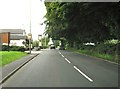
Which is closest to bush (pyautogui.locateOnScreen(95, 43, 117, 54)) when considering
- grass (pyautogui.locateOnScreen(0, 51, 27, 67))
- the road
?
grass (pyautogui.locateOnScreen(0, 51, 27, 67))

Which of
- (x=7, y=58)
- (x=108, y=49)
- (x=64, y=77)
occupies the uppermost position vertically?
(x=108, y=49)

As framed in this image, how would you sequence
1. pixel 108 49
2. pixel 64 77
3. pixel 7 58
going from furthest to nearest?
pixel 108 49 < pixel 7 58 < pixel 64 77

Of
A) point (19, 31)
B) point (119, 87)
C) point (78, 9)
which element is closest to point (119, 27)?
point (78, 9)


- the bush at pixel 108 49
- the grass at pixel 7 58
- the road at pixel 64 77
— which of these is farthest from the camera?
the bush at pixel 108 49

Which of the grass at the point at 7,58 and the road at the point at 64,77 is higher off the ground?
the grass at the point at 7,58

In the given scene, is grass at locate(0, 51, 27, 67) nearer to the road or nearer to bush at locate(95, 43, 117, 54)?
the road

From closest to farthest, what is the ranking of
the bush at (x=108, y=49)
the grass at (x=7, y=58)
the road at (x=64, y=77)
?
the road at (x=64, y=77)
the grass at (x=7, y=58)
the bush at (x=108, y=49)

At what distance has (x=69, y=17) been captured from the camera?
29625mm

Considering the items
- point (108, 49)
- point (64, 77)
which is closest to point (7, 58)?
point (108, 49)

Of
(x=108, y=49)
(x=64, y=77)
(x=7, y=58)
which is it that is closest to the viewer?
(x=64, y=77)

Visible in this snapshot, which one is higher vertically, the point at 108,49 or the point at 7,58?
the point at 108,49

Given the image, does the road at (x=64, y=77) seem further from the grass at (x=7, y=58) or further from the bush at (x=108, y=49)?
the bush at (x=108, y=49)

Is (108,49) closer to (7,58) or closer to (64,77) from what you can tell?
(7,58)

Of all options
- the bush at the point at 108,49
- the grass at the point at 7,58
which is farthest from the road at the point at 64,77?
the bush at the point at 108,49
